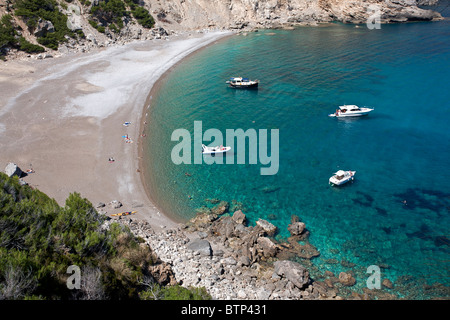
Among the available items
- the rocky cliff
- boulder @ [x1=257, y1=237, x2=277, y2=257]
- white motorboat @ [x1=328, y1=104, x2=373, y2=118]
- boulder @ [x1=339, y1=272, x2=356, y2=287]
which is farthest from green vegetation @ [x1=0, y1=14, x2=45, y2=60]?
boulder @ [x1=339, y1=272, x2=356, y2=287]

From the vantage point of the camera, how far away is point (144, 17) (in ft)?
284

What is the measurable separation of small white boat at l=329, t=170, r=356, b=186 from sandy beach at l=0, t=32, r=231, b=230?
1847cm

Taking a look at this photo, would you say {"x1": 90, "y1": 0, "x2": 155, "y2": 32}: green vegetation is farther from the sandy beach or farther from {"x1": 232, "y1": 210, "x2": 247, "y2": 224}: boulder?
{"x1": 232, "y1": 210, "x2": 247, "y2": 224}: boulder

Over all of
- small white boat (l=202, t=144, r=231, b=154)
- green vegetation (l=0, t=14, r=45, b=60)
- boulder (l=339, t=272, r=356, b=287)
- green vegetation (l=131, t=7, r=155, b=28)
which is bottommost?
boulder (l=339, t=272, r=356, b=287)

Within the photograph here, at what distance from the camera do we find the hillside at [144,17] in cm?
6712

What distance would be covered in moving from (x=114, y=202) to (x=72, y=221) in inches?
444

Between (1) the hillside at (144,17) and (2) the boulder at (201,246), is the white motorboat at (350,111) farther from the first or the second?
(1) the hillside at (144,17)

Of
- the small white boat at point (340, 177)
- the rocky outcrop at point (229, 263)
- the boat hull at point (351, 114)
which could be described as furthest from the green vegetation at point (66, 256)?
the boat hull at point (351, 114)

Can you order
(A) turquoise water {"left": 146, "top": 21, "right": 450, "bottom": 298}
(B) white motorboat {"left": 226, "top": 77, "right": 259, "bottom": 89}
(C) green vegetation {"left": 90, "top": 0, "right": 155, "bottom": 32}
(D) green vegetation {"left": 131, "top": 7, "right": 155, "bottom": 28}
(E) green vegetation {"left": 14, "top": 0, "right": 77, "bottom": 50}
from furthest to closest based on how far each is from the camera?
(D) green vegetation {"left": 131, "top": 7, "right": 155, "bottom": 28} → (C) green vegetation {"left": 90, "top": 0, "right": 155, "bottom": 32} → (E) green vegetation {"left": 14, "top": 0, "right": 77, "bottom": 50} → (B) white motorboat {"left": 226, "top": 77, "right": 259, "bottom": 89} → (A) turquoise water {"left": 146, "top": 21, "right": 450, "bottom": 298}

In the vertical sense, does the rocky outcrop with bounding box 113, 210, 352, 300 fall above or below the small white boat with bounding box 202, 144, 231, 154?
below

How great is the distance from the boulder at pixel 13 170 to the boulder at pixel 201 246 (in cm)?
2154

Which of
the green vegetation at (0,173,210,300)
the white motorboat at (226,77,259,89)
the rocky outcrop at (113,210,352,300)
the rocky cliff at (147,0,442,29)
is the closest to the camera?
the green vegetation at (0,173,210,300)

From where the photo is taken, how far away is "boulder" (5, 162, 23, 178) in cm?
3219

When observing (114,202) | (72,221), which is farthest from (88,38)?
(72,221)
